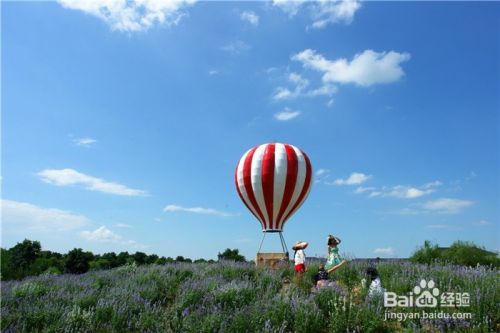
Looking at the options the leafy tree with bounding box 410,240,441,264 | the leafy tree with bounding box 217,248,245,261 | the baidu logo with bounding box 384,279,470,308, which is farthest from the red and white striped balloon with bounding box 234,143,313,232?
the baidu logo with bounding box 384,279,470,308

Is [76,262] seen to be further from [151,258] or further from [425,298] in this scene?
[425,298]

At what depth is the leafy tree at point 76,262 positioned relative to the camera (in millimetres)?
16938

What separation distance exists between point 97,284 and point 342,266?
5.68 metres

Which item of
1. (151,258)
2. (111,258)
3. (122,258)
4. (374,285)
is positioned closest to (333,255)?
(374,285)

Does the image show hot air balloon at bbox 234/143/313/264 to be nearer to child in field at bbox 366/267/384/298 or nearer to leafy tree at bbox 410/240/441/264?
leafy tree at bbox 410/240/441/264

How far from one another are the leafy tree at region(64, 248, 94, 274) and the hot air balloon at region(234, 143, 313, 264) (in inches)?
280

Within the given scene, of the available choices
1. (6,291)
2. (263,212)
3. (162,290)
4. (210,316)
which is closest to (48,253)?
(263,212)

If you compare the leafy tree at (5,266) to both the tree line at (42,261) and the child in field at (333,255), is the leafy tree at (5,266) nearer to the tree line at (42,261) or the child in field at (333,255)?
the tree line at (42,261)

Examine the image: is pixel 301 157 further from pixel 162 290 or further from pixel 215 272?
pixel 162 290

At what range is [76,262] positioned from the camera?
17.4 metres

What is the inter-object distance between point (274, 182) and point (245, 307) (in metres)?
10.7

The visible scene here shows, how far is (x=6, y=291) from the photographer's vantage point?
9375mm

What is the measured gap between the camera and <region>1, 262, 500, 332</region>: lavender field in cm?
621

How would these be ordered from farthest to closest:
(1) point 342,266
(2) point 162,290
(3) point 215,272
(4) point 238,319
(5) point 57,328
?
(3) point 215,272
(1) point 342,266
(2) point 162,290
(5) point 57,328
(4) point 238,319
